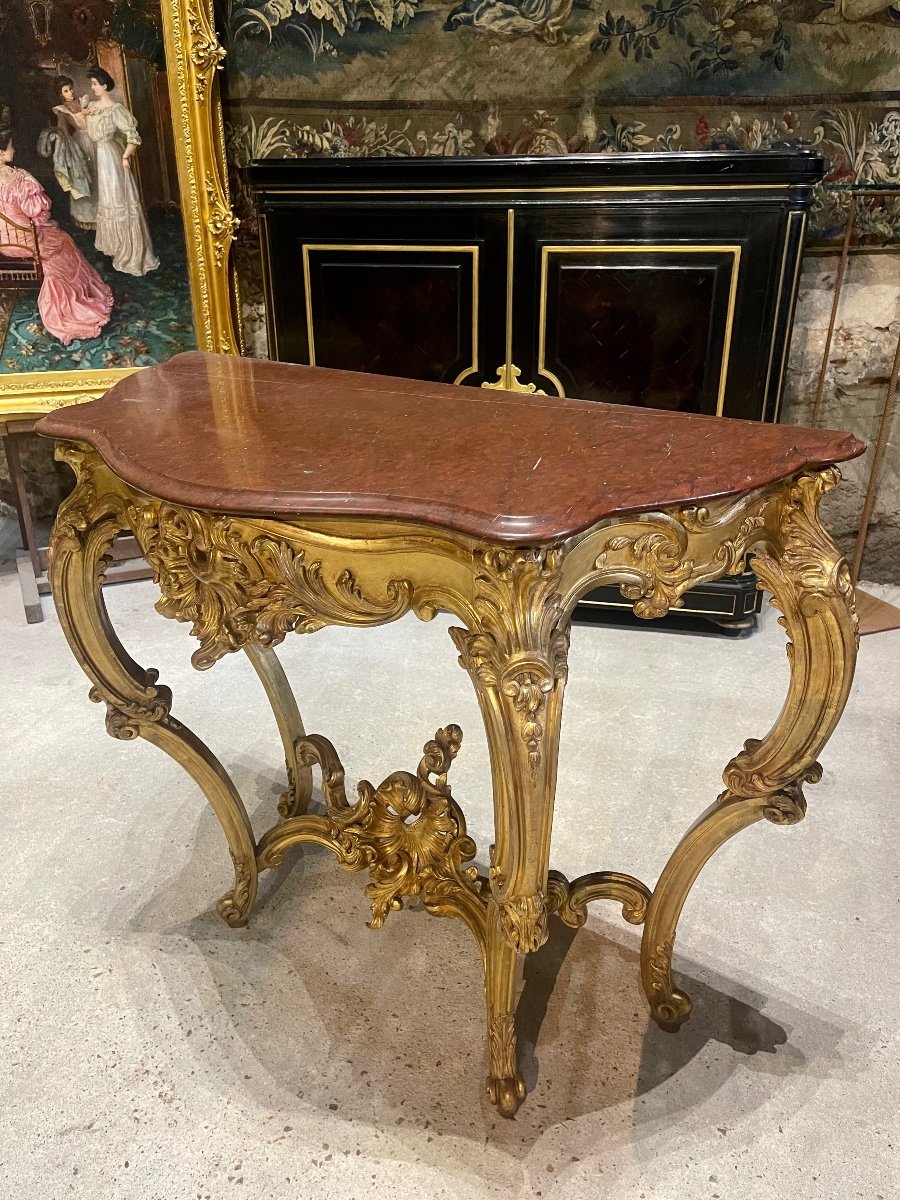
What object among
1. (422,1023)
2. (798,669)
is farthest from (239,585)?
(422,1023)

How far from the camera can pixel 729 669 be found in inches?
110

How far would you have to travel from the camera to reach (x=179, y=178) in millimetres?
3301

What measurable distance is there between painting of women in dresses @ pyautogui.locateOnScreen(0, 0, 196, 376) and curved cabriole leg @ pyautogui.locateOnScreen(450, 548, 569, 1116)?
2.92m

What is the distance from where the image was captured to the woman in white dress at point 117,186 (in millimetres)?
3184

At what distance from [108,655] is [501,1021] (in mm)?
922

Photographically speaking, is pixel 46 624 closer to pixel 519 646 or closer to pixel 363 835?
pixel 363 835

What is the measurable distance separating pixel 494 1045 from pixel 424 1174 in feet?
0.69

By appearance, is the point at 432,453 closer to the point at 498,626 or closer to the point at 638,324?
the point at 498,626

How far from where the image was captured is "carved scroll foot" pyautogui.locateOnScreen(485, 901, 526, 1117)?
137 cm

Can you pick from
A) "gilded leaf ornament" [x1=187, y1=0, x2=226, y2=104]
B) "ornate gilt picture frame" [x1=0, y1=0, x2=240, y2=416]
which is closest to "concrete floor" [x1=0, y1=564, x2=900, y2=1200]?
"ornate gilt picture frame" [x1=0, y1=0, x2=240, y2=416]

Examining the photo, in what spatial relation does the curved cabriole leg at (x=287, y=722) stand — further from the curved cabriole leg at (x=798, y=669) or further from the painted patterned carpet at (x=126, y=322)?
the painted patterned carpet at (x=126, y=322)

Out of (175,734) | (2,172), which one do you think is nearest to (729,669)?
(175,734)

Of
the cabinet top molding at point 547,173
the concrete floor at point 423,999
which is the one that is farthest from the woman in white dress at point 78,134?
the concrete floor at point 423,999

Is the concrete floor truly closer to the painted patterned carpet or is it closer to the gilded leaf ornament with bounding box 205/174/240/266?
the painted patterned carpet
